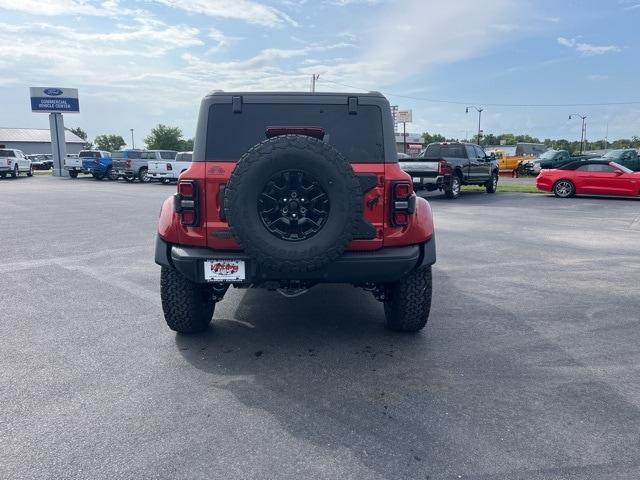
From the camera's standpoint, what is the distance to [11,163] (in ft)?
107

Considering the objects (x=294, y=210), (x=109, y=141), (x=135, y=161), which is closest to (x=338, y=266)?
(x=294, y=210)

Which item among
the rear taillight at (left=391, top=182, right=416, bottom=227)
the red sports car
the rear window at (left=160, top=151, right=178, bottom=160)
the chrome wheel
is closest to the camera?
the rear taillight at (left=391, top=182, right=416, bottom=227)

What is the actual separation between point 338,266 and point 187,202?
1.26m

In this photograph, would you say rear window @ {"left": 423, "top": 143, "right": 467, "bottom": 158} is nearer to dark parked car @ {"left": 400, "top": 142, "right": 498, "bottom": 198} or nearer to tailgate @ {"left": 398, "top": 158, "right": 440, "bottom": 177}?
dark parked car @ {"left": 400, "top": 142, "right": 498, "bottom": 198}

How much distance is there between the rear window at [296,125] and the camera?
3965 mm

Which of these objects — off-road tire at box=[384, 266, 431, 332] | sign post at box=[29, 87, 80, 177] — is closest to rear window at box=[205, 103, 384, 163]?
off-road tire at box=[384, 266, 431, 332]

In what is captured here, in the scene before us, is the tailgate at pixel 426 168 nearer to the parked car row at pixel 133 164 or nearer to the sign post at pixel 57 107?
the parked car row at pixel 133 164

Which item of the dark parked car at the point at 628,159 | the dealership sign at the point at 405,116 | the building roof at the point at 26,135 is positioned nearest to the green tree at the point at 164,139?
the building roof at the point at 26,135

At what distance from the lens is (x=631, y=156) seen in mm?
28469

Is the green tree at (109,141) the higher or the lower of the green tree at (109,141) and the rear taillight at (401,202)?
the higher

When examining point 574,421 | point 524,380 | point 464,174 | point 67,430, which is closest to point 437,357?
point 524,380

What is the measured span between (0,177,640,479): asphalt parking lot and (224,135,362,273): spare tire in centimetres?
94

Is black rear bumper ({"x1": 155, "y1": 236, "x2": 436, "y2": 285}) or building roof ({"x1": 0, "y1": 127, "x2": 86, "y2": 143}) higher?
building roof ({"x1": 0, "y1": 127, "x2": 86, "y2": 143})

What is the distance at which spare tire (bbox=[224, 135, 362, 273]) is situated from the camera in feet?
11.2
